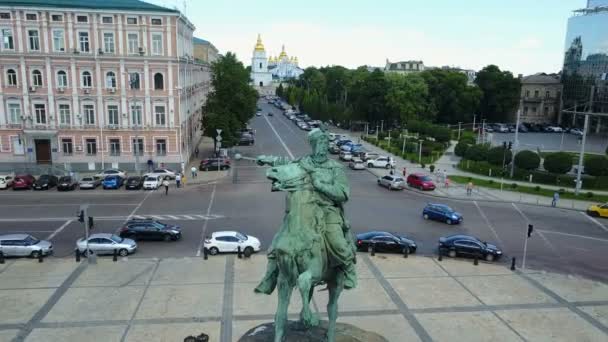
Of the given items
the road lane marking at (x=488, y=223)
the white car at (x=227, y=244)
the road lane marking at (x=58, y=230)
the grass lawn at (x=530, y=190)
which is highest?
the white car at (x=227, y=244)

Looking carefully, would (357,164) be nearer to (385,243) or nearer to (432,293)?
(385,243)

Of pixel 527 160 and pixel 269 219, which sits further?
pixel 527 160

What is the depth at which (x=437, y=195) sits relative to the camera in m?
42.3

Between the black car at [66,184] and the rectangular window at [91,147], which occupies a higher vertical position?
the rectangular window at [91,147]

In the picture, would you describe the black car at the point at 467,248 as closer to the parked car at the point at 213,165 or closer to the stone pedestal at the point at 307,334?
the stone pedestal at the point at 307,334

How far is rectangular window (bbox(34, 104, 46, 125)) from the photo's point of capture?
4759 cm

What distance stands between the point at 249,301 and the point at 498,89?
93.0 m

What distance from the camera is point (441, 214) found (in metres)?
33.3

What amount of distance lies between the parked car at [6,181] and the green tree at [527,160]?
46.8 metres

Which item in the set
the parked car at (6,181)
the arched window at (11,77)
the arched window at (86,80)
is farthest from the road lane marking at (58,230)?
the arched window at (11,77)

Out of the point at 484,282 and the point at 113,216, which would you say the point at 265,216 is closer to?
the point at 113,216

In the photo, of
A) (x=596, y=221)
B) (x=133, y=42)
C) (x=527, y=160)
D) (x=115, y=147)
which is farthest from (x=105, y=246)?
(x=527, y=160)

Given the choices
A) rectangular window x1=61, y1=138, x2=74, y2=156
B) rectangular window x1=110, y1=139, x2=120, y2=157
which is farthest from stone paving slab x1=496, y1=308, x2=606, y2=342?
rectangular window x1=61, y1=138, x2=74, y2=156

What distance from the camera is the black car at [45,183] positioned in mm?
41625
